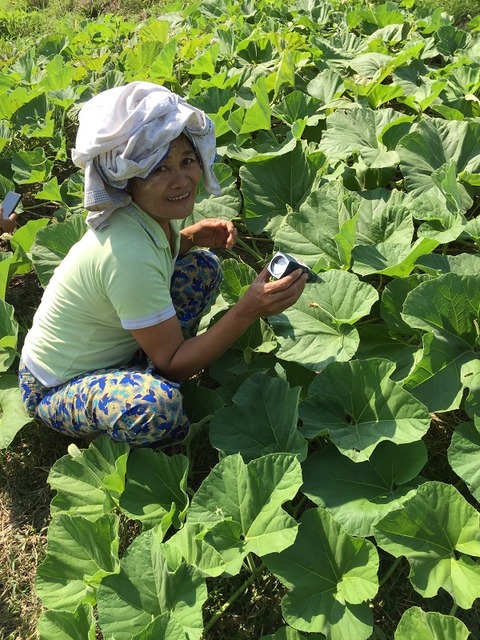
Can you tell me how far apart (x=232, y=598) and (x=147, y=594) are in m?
0.29

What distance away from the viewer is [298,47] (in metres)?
4.51

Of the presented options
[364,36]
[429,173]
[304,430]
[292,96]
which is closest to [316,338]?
[304,430]

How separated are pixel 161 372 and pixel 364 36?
3534mm

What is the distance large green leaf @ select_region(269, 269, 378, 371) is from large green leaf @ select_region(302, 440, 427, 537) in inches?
13.4

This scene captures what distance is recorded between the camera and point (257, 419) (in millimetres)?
2225

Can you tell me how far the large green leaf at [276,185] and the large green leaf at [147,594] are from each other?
173 cm

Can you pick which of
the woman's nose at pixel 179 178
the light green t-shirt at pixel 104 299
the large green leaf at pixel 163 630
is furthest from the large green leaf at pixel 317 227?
the large green leaf at pixel 163 630

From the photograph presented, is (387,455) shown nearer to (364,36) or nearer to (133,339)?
(133,339)

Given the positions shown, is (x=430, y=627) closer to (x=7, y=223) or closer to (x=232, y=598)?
(x=232, y=598)

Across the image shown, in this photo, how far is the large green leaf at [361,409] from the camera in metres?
1.99

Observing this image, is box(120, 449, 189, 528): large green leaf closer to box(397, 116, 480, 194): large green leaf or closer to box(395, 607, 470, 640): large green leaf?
box(395, 607, 470, 640): large green leaf

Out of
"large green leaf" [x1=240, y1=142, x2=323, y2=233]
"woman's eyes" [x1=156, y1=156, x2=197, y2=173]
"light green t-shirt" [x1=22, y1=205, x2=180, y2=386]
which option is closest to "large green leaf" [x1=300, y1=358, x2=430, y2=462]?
"light green t-shirt" [x1=22, y1=205, x2=180, y2=386]

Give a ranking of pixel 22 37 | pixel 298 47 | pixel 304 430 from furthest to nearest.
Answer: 1. pixel 22 37
2. pixel 298 47
3. pixel 304 430

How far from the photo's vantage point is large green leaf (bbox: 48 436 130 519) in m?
2.16
